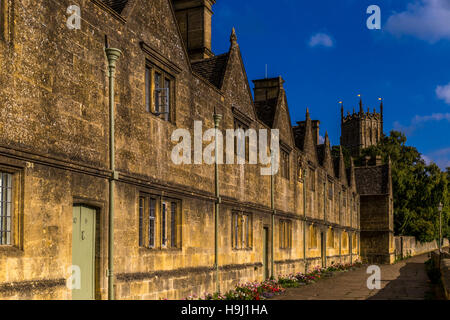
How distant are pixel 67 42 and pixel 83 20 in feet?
2.34

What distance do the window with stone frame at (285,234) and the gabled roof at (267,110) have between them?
430 centimetres

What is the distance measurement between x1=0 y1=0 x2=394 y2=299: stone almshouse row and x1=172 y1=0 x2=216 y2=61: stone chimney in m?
0.04

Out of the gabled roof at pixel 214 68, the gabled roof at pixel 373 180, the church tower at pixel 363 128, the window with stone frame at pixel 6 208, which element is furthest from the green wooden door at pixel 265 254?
the church tower at pixel 363 128

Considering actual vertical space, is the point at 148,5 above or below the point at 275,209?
above

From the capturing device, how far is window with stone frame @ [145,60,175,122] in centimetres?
1339

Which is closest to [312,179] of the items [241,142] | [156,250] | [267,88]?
[267,88]

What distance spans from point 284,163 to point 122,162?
14.5 m

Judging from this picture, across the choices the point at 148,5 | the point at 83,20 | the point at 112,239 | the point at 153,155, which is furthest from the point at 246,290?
the point at 83,20

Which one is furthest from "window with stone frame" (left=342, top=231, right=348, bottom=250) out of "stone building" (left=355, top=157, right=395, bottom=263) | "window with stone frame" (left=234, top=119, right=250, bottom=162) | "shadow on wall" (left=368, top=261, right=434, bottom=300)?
"window with stone frame" (left=234, top=119, right=250, bottom=162)

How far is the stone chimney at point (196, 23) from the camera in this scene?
68.8 feet

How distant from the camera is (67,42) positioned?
33.5ft

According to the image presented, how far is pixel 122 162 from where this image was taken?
11.9 m
